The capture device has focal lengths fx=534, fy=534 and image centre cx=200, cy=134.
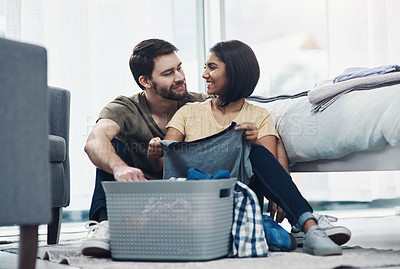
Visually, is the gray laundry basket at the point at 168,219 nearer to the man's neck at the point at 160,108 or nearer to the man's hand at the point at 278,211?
the man's hand at the point at 278,211

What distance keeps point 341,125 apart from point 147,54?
0.82 meters

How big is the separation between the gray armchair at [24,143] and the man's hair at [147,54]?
1.00 metres

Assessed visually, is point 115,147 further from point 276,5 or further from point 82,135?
point 276,5

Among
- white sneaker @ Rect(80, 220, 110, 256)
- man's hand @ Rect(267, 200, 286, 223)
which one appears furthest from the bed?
white sneaker @ Rect(80, 220, 110, 256)

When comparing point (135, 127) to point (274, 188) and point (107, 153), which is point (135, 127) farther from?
point (274, 188)

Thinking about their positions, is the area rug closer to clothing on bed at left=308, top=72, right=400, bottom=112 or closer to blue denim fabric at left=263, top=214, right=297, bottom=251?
blue denim fabric at left=263, top=214, right=297, bottom=251

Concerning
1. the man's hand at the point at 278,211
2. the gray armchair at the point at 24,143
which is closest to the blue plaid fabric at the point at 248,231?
the man's hand at the point at 278,211

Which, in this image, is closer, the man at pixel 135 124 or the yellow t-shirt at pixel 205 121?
the man at pixel 135 124

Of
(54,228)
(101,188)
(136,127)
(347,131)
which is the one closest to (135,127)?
(136,127)

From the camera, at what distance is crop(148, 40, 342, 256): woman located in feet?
5.42

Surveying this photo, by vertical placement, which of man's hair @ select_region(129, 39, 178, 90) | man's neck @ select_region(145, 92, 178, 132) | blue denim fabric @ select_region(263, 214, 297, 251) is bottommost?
blue denim fabric @ select_region(263, 214, 297, 251)

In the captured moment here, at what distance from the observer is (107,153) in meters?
1.73

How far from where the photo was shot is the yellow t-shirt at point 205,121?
187 centimetres

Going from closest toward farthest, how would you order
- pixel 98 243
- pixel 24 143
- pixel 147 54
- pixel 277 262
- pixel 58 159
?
pixel 24 143, pixel 277 262, pixel 98 243, pixel 58 159, pixel 147 54
